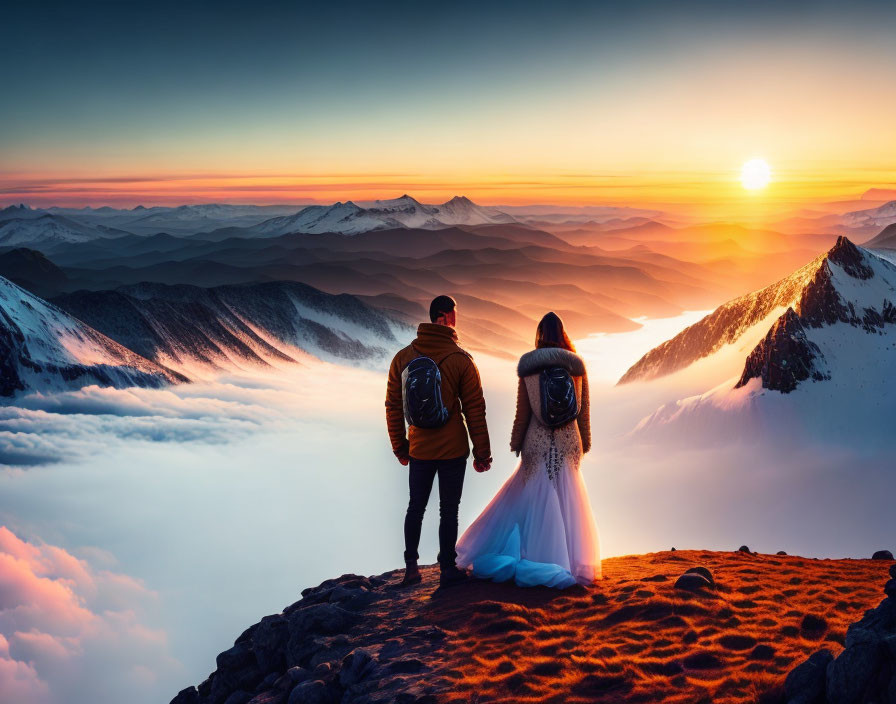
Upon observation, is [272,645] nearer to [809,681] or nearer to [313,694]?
[313,694]

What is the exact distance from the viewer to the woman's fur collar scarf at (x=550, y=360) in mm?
9164

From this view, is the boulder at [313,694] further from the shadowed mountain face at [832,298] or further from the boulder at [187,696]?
the shadowed mountain face at [832,298]

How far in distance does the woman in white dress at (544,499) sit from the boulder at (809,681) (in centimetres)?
326

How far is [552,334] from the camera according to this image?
9281 mm

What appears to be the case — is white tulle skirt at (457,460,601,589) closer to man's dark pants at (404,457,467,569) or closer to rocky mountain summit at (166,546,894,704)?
rocky mountain summit at (166,546,894,704)

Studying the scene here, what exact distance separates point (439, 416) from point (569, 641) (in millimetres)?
2967

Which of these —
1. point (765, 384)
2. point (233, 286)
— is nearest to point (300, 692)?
point (765, 384)

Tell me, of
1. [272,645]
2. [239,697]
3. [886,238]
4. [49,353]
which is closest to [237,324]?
[49,353]

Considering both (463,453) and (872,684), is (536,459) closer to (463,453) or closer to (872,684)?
(463,453)

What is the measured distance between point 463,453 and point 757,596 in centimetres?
416

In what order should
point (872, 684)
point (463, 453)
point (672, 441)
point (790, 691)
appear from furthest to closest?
1. point (672, 441)
2. point (463, 453)
3. point (790, 691)
4. point (872, 684)

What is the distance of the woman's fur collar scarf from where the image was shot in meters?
9.16

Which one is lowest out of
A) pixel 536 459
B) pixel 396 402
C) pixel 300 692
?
pixel 300 692

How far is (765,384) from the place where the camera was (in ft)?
165
